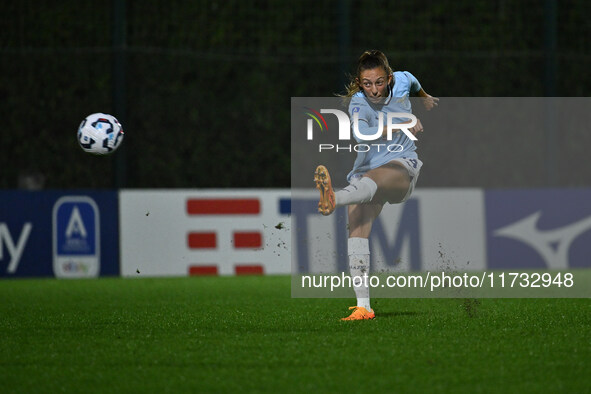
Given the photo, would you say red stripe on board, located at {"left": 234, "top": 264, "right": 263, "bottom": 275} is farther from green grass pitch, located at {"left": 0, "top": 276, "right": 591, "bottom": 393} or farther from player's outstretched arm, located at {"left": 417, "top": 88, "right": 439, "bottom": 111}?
player's outstretched arm, located at {"left": 417, "top": 88, "right": 439, "bottom": 111}

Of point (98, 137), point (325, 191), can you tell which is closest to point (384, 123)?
point (325, 191)

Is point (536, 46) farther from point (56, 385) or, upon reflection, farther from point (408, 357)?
point (56, 385)

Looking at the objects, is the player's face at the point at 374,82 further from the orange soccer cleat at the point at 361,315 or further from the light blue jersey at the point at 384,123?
the orange soccer cleat at the point at 361,315

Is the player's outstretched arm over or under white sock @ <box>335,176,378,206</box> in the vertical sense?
over

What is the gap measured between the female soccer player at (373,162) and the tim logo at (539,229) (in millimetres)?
5028

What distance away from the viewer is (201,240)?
11.2 metres

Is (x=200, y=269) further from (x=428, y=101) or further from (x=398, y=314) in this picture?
(x=428, y=101)

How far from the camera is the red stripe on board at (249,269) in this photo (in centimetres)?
1129

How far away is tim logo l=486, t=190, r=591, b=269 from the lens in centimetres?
1164

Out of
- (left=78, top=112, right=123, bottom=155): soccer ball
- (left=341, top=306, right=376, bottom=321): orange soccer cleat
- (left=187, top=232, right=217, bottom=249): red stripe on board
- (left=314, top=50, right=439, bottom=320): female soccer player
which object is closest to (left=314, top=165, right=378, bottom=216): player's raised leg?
(left=314, top=50, right=439, bottom=320): female soccer player

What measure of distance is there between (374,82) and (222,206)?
4956mm

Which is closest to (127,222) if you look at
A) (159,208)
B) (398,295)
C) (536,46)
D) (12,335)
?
(159,208)

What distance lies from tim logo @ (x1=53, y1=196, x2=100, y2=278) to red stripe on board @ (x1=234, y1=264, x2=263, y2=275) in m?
1.54

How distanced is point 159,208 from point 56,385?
6.77 metres
